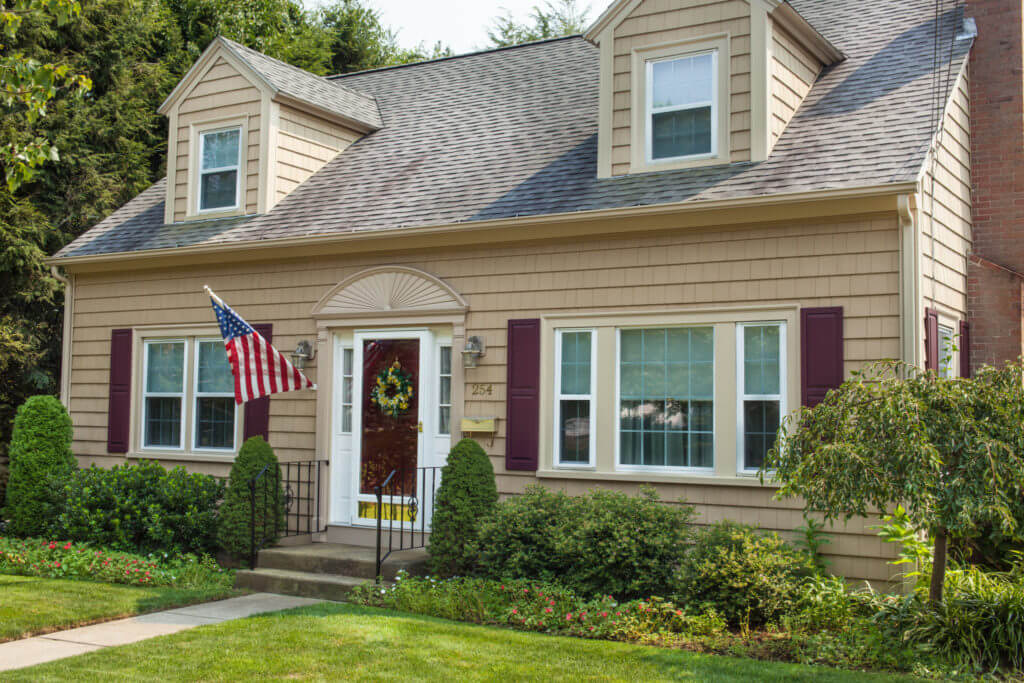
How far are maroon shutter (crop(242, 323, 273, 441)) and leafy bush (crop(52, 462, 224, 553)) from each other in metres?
0.72

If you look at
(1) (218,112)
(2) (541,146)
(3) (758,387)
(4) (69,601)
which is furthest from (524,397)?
(1) (218,112)

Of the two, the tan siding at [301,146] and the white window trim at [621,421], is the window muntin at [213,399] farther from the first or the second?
the white window trim at [621,421]

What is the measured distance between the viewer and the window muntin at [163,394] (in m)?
11.8

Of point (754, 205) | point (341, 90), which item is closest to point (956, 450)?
point (754, 205)

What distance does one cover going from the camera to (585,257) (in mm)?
9305

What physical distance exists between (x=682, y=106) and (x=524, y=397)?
328 centimetres

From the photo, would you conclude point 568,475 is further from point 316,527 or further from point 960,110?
point 960,110

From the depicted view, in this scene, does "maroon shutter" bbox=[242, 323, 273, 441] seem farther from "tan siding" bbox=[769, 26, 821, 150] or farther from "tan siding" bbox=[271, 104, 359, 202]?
"tan siding" bbox=[769, 26, 821, 150]

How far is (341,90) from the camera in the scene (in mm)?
13141

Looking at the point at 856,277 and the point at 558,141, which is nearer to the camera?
the point at 856,277

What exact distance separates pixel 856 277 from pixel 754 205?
1.06 metres

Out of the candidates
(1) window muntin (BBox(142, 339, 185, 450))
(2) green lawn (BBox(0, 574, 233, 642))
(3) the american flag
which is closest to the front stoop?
(2) green lawn (BBox(0, 574, 233, 642))

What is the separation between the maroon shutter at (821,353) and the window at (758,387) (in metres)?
0.23

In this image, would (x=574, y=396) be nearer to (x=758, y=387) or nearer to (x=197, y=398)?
(x=758, y=387)
